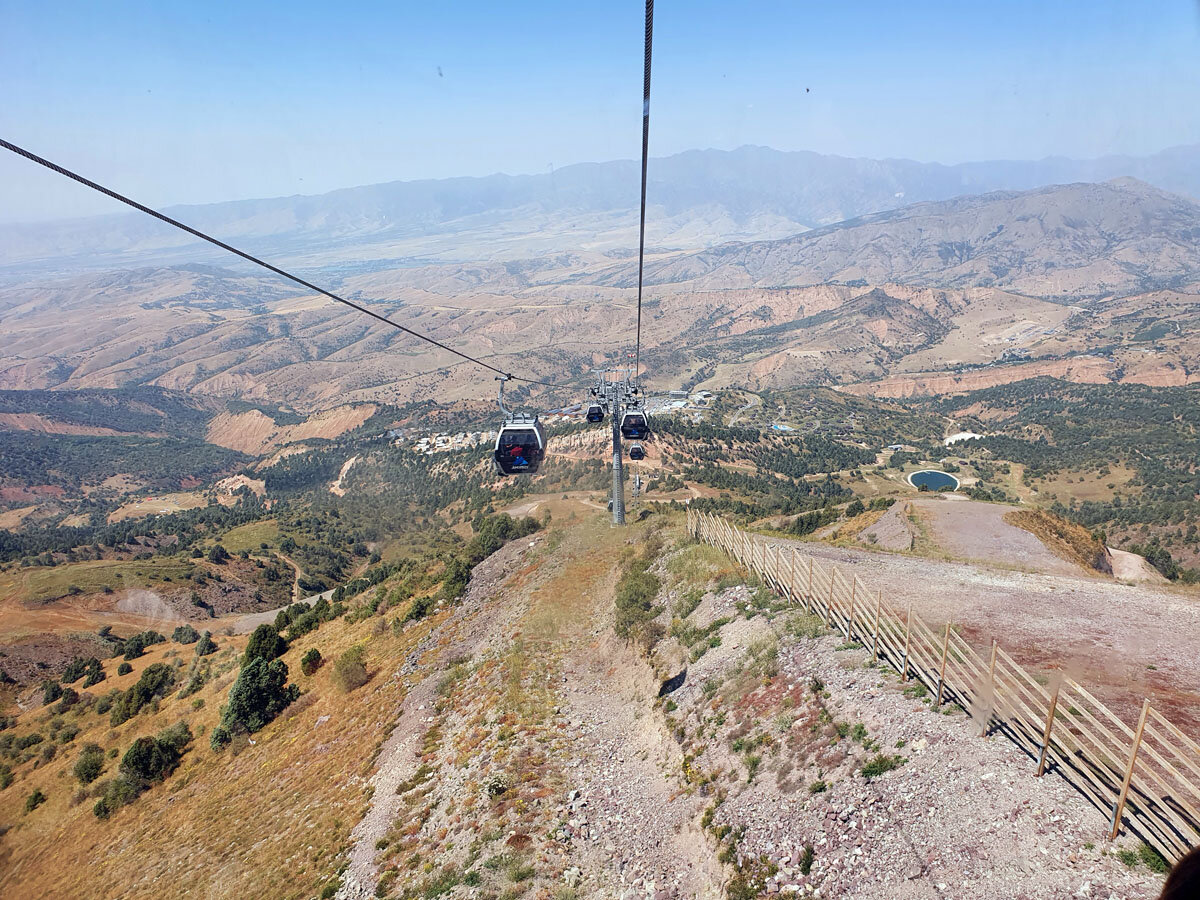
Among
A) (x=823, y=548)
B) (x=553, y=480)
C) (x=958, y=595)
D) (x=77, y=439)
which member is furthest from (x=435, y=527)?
(x=77, y=439)

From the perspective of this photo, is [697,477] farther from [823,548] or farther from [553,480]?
[823,548]

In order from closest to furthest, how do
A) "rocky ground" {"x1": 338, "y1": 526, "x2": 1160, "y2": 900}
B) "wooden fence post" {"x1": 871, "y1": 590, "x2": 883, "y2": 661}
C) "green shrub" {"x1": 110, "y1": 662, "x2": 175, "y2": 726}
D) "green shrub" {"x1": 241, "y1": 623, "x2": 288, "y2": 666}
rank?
"rocky ground" {"x1": 338, "y1": 526, "x2": 1160, "y2": 900}, "wooden fence post" {"x1": 871, "y1": 590, "x2": 883, "y2": 661}, "green shrub" {"x1": 110, "y1": 662, "x2": 175, "y2": 726}, "green shrub" {"x1": 241, "y1": 623, "x2": 288, "y2": 666}

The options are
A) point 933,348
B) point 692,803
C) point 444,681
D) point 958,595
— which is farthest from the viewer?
point 933,348

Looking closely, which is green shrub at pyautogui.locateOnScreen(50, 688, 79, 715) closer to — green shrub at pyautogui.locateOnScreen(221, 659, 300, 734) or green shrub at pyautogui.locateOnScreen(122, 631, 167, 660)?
green shrub at pyautogui.locateOnScreen(122, 631, 167, 660)

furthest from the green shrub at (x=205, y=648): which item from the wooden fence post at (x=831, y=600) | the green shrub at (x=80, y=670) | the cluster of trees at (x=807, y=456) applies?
the cluster of trees at (x=807, y=456)

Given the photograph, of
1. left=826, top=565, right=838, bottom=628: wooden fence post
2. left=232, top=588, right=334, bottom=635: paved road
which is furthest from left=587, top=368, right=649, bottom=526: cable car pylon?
left=232, top=588, right=334, bottom=635: paved road
